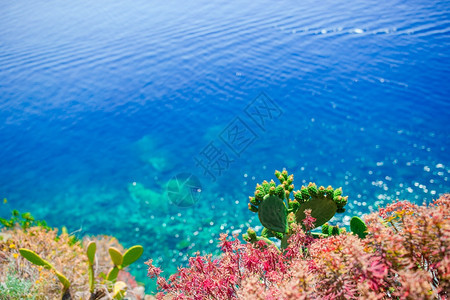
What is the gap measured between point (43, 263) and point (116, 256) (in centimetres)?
105

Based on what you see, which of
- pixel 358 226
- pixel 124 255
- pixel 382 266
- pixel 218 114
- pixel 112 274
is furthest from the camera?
pixel 218 114

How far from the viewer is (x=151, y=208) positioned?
8.48 metres

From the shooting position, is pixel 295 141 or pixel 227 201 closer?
pixel 227 201

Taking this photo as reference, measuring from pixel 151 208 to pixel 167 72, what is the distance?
861 cm

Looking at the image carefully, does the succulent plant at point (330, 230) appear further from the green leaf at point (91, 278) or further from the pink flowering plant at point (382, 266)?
the green leaf at point (91, 278)

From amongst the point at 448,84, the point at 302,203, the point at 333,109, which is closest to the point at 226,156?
the point at 333,109

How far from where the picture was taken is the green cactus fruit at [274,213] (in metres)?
3.54

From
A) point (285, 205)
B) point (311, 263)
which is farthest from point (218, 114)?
point (311, 263)

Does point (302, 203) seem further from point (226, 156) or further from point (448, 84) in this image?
point (448, 84)

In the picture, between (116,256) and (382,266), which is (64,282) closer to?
(116,256)

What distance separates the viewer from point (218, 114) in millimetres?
11852

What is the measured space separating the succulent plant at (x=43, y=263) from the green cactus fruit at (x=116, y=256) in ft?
2.59

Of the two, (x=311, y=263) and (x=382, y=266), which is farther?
(x=311, y=263)

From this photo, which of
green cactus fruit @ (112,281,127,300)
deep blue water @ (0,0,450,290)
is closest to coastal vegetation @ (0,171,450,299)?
green cactus fruit @ (112,281,127,300)
